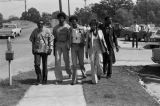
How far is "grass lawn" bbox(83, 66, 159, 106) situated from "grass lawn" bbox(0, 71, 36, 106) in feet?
5.10

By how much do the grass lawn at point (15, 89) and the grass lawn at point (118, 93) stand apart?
1554mm

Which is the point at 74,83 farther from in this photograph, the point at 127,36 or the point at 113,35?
the point at 127,36

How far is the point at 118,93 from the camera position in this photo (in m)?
9.54

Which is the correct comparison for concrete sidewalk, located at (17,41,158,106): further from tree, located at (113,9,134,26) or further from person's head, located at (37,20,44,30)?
tree, located at (113,9,134,26)

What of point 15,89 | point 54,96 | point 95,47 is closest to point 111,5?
point 95,47

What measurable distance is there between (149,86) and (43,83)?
121 inches

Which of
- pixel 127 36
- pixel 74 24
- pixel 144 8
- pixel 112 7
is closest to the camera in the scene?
pixel 74 24

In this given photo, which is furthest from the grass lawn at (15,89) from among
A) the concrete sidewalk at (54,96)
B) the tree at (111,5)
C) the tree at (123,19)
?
the tree at (111,5)

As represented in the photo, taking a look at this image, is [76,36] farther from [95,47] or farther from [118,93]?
[118,93]

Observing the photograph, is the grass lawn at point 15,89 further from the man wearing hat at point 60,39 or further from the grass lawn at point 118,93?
the grass lawn at point 118,93

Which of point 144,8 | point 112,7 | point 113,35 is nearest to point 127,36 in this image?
point 113,35

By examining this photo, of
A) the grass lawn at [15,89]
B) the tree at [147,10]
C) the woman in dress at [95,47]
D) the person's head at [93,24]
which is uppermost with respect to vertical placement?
the tree at [147,10]

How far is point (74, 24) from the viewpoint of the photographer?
10828mm

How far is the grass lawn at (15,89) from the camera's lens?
29.0ft
